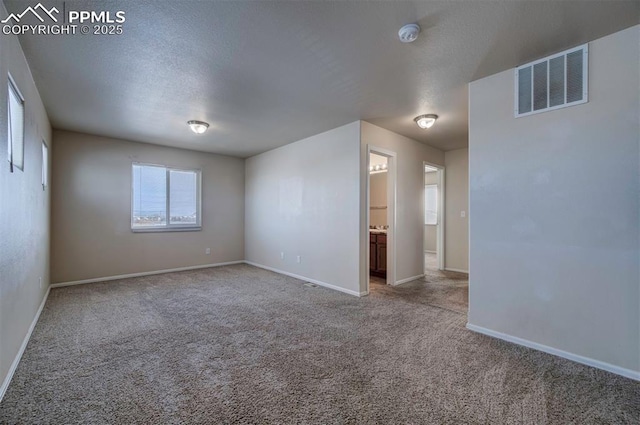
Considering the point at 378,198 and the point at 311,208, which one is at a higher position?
the point at 378,198

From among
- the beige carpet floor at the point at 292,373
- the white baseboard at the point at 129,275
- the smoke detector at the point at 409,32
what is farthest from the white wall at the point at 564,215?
the white baseboard at the point at 129,275

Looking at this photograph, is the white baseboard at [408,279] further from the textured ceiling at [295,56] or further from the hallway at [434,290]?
the textured ceiling at [295,56]

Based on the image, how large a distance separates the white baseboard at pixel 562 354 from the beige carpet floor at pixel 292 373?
0.25ft

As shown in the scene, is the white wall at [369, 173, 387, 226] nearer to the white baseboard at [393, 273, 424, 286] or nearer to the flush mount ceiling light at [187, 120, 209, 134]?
the white baseboard at [393, 273, 424, 286]

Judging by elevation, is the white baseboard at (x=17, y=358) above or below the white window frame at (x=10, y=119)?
below

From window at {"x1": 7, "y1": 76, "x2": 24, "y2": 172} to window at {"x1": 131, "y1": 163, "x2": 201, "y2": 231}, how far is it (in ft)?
10.2

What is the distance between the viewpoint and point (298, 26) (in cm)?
213

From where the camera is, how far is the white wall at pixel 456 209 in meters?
5.89

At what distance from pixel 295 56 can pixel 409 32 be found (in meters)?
0.97

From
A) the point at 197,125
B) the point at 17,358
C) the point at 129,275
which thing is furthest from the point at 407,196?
the point at 129,275

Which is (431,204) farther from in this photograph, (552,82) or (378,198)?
(552,82)

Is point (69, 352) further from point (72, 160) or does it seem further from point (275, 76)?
point (72, 160)

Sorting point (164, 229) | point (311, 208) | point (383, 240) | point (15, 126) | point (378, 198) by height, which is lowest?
point (383, 240)

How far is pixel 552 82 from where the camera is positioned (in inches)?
98.8
